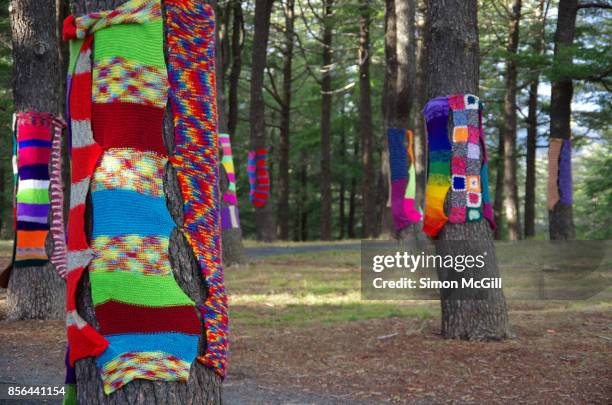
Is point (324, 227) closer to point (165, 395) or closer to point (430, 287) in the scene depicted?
point (430, 287)

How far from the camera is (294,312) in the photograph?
906cm

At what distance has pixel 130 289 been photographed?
2352mm

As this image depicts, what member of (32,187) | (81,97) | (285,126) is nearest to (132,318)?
(81,97)

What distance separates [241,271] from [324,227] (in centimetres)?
1203

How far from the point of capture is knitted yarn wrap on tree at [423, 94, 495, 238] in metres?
6.97

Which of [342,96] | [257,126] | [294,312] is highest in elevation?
[342,96]

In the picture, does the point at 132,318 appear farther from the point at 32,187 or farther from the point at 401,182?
the point at 401,182

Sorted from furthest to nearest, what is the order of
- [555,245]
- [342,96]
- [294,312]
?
[342,96] → [555,245] → [294,312]

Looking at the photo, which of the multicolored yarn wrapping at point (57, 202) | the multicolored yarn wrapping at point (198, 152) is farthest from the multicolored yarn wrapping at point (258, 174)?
the multicolored yarn wrapping at point (198, 152)

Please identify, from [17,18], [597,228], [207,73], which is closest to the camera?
[207,73]

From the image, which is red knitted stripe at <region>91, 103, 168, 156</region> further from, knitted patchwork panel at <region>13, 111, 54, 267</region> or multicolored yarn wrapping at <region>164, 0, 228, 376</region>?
knitted patchwork panel at <region>13, 111, 54, 267</region>

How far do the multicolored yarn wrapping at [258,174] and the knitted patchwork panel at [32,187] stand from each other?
31.1 feet

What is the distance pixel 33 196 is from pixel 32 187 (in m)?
0.11

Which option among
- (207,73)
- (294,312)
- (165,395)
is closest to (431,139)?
(294,312)
